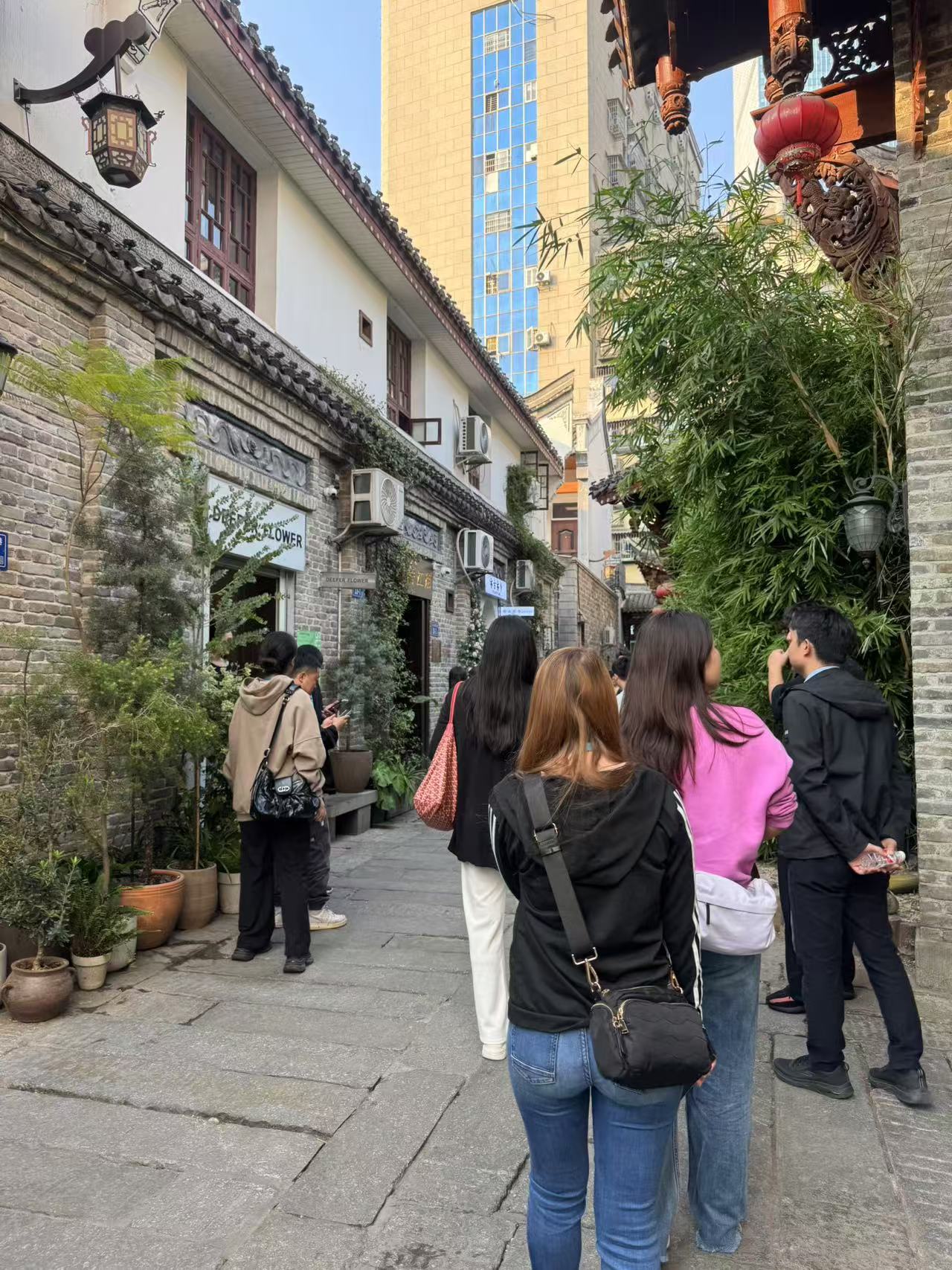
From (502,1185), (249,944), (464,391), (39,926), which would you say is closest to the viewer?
(502,1185)

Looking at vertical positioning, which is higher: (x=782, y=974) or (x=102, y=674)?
(x=102, y=674)

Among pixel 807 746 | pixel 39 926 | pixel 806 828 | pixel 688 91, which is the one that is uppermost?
pixel 688 91

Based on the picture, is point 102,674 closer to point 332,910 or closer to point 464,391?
point 332,910

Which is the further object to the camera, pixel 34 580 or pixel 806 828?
pixel 34 580

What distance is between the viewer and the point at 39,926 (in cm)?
400

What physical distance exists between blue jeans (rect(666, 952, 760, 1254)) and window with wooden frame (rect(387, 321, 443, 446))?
33.8 feet

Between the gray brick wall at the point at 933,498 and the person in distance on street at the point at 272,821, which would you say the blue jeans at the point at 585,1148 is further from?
the gray brick wall at the point at 933,498

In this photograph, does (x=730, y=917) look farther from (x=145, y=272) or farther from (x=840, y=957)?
(x=145, y=272)

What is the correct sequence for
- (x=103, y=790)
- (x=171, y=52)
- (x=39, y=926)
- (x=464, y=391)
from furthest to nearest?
(x=464, y=391) < (x=171, y=52) < (x=103, y=790) < (x=39, y=926)

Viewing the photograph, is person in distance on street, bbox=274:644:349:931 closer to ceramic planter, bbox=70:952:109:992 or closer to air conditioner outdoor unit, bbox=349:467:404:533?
ceramic planter, bbox=70:952:109:992

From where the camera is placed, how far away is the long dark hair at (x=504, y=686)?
3.54 metres

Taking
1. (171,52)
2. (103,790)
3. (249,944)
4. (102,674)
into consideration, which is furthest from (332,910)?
(171,52)

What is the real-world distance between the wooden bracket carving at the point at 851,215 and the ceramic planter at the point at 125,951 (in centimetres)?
541

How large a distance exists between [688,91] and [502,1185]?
6.31 meters
